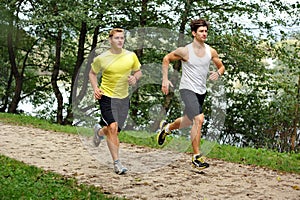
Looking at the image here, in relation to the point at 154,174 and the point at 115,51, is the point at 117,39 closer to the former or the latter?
the point at 115,51

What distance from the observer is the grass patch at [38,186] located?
4.94m

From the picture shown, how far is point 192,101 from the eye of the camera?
6.51 meters

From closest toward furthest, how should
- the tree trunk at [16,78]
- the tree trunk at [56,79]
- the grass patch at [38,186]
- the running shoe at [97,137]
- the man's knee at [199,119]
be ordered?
1. the grass patch at [38,186]
2. the man's knee at [199,119]
3. the running shoe at [97,137]
4. the tree trunk at [56,79]
5. the tree trunk at [16,78]

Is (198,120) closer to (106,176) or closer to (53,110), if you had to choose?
(106,176)

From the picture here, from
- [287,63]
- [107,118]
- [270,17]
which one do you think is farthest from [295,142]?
[107,118]

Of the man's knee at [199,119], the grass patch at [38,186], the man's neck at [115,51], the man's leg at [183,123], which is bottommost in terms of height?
the grass patch at [38,186]

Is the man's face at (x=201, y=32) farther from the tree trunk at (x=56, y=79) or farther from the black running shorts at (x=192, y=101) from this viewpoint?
the tree trunk at (x=56, y=79)

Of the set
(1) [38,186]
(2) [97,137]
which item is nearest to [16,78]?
(2) [97,137]

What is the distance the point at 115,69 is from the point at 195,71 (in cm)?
102

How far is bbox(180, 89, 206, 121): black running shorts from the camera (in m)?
6.46

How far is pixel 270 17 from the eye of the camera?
16.2m

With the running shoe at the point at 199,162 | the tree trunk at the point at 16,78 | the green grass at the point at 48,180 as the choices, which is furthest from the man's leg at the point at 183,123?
the tree trunk at the point at 16,78

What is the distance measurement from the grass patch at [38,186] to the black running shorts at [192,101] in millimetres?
1826

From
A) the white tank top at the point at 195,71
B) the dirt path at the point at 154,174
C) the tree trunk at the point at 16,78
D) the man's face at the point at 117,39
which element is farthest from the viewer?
the tree trunk at the point at 16,78
